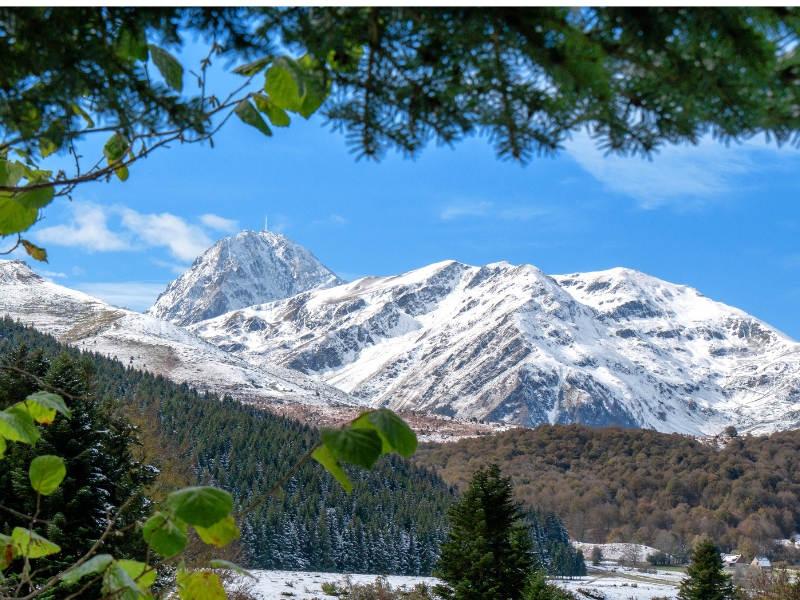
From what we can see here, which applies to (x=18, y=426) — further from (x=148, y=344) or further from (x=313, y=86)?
(x=148, y=344)

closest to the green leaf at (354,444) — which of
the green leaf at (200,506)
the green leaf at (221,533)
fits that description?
the green leaf at (200,506)

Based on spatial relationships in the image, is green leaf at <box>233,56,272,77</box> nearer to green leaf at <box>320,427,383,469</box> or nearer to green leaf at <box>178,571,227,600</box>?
green leaf at <box>320,427,383,469</box>

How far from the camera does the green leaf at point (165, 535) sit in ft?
4.94

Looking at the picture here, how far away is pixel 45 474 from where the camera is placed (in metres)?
1.69

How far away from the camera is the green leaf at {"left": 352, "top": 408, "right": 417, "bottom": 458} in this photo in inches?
50.3

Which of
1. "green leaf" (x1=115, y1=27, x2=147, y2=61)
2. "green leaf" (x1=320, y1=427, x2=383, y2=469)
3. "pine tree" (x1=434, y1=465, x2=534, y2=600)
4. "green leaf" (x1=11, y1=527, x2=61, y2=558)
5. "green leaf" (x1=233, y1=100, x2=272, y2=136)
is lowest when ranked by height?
"pine tree" (x1=434, y1=465, x2=534, y2=600)

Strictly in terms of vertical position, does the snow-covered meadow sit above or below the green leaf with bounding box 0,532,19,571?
below

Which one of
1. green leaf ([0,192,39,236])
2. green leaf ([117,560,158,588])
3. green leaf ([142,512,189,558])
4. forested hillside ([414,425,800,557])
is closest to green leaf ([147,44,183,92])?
green leaf ([0,192,39,236])

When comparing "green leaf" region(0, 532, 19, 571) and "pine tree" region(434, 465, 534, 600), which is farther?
"pine tree" region(434, 465, 534, 600)

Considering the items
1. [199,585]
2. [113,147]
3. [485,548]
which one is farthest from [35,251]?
[485,548]

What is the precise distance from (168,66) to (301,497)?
61.5m

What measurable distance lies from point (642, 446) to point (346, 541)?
3254 inches

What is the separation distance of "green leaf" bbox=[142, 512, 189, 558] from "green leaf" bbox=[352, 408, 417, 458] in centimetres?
58

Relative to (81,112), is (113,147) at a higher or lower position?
higher
